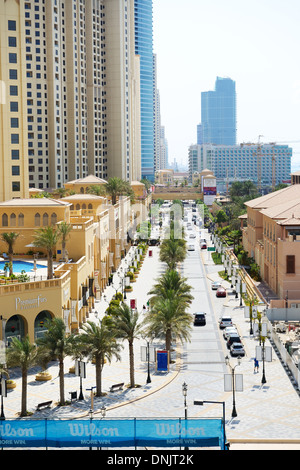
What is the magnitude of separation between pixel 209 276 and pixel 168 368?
1536 inches

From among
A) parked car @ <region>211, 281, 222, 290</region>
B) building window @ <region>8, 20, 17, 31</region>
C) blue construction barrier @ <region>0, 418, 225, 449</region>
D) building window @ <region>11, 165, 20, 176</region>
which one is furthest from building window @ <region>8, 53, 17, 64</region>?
blue construction barrier @ <region>0, 418, 225, 449</region>

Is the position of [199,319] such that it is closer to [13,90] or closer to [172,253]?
[172,253]

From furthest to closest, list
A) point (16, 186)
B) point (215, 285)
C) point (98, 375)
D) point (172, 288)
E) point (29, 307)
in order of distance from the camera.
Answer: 1. point (16, 186)
2. point (215, 285)
3. point (172, 288)
4. point (29, 307)
5. point (98, 375)

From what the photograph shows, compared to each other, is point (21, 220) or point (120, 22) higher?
point (120, 22)

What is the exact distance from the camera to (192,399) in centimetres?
3819

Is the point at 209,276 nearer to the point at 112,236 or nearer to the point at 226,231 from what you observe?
the point at 112,236

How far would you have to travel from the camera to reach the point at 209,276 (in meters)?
82.8

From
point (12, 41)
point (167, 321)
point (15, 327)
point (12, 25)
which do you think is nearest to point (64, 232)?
point (15, 327)

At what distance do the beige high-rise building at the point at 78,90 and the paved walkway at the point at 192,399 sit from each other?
98.3m

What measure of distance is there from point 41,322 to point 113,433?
20.6 m

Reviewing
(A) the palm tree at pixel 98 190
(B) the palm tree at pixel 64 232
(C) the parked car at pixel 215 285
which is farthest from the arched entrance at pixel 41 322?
(A) the palm tree at pixel 98 190

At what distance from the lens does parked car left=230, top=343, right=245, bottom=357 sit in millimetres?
46625
